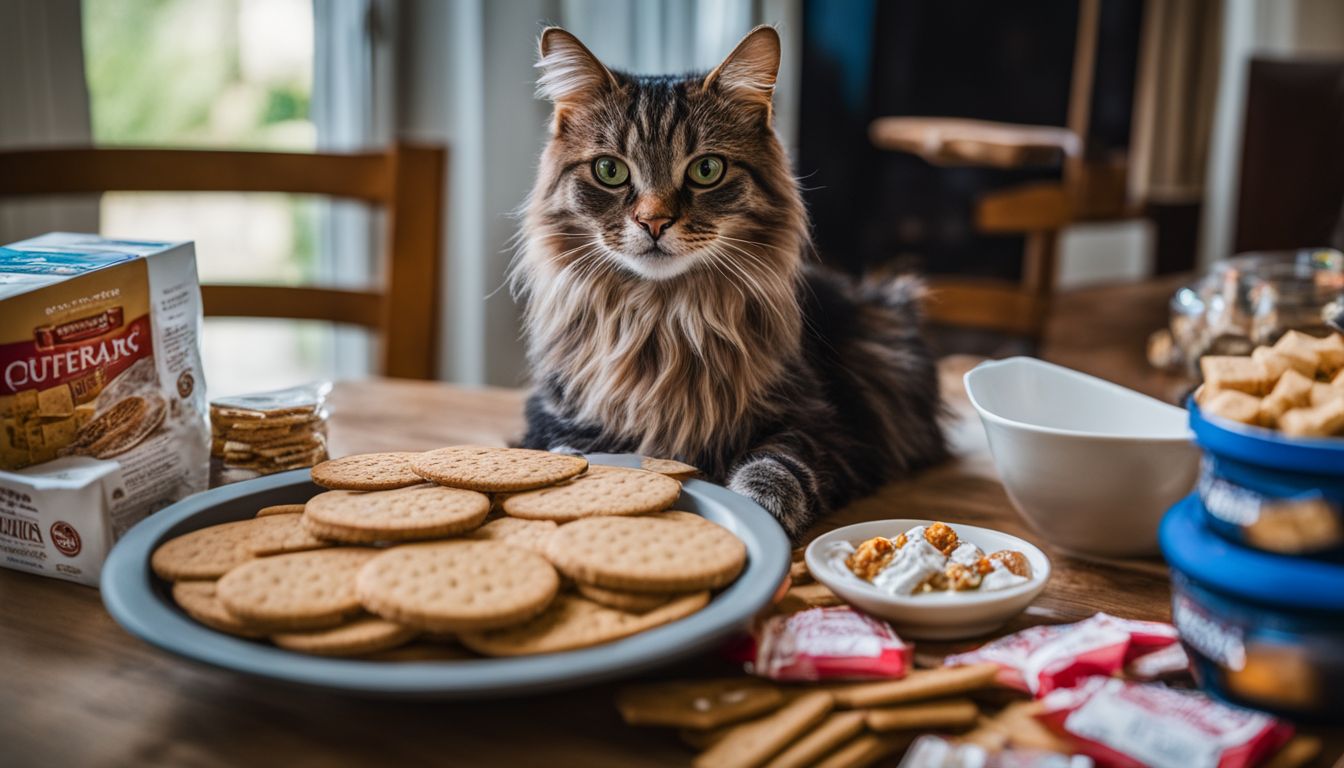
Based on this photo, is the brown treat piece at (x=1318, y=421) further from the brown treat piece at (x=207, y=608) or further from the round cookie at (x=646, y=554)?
the brown treat piece at (x=207, y=608)

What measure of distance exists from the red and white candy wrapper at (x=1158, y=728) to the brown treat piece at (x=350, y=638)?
18.4 inches

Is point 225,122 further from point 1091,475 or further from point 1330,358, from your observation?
point 1330,358

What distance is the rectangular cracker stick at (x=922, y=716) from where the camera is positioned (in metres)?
0.73

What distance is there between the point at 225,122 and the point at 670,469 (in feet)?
7.65

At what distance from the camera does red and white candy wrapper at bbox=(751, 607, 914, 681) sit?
2.59 feet

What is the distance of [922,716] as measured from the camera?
0.74m

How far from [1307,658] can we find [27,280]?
1.13 metres

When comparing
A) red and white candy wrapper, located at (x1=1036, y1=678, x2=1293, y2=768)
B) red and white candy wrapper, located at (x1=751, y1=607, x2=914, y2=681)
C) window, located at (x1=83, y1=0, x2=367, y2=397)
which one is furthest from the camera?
window, located at (x1=83, y1=0, x2=367, y2=397)

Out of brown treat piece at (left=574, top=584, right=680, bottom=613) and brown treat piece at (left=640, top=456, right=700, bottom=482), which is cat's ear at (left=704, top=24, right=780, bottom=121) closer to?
brown treat piece at (left=640, top=456, right=700, bottom=482)

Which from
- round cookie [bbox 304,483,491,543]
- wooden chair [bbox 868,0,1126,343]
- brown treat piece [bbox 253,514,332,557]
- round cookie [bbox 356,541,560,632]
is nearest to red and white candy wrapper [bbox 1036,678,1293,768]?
round cookie [bbox 356,541,560,632]

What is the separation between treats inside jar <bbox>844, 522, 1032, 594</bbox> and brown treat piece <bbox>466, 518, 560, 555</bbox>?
0.90 ft

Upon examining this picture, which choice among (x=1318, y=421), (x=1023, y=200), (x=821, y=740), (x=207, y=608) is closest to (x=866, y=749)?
(x=821, y=740)

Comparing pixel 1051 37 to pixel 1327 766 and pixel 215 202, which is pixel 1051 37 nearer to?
pixel 215 202

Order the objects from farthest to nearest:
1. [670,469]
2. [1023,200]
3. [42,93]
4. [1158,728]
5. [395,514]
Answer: [1023,200] < [42,93] < [670,469] < [395,514] < [1158,728]
